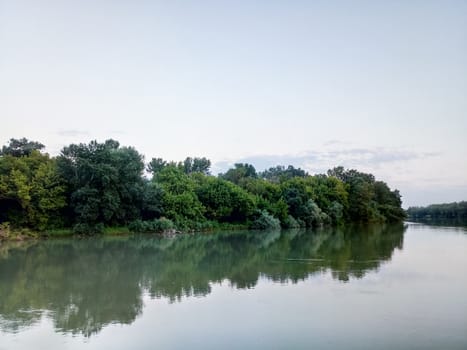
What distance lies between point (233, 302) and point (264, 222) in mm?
32685

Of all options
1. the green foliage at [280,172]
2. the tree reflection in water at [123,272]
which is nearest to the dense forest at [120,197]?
the tree reflection in water at [123,272]

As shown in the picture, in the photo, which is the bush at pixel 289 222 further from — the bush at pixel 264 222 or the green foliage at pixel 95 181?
the green foliage at pixel 95 181

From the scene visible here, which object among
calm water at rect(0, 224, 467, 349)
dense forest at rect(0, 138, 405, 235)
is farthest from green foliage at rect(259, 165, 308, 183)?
calm water at rect(0, 224, 467, 349)

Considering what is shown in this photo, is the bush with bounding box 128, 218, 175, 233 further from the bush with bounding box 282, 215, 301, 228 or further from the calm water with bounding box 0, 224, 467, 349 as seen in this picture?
the bush with bounding box 282, 215, 301, 228

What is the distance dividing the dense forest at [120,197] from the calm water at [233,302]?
10.9 metres

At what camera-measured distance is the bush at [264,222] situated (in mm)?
43094

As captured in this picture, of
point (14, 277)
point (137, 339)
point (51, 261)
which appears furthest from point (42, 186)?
point (137, 339)

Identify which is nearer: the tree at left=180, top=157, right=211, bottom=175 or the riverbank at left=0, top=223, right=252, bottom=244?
the riverbank at left=0, top=223, right=252, bottom=244

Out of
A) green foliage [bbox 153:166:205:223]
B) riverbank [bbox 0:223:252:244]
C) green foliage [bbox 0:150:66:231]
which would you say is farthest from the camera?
green foliage [bbox 153:166:205:223]

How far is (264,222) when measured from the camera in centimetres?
4319

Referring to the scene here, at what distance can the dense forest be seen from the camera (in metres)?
30.0

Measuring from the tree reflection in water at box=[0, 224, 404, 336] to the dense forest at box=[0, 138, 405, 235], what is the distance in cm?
512

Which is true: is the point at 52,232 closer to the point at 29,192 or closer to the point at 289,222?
the point at 29,192

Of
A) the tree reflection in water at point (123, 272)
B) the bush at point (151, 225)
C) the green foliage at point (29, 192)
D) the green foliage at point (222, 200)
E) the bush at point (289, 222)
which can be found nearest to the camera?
the tree reflection in water at point (123, 272)
